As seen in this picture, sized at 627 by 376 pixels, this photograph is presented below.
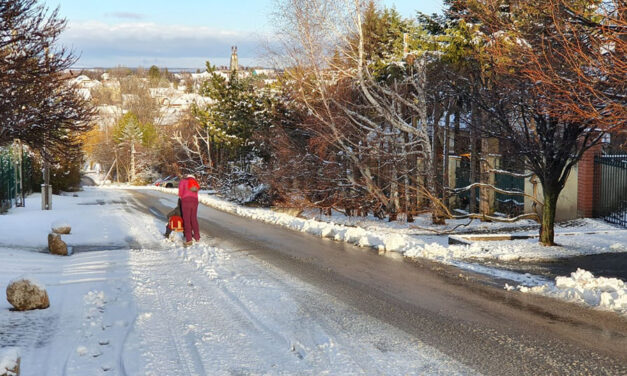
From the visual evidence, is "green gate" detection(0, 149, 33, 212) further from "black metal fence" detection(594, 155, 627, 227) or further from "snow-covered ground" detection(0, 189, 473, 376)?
"black metal fence" detection(594, 155, 627, 227)

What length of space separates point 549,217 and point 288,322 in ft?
26.9

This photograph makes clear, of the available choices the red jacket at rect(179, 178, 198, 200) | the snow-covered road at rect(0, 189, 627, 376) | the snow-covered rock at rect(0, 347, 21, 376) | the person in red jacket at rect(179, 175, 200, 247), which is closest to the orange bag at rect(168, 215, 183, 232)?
the person in red jacket at rect(179, 175, 200, 247)

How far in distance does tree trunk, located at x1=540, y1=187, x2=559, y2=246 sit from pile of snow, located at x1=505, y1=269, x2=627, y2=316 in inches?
145

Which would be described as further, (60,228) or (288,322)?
(60,228)

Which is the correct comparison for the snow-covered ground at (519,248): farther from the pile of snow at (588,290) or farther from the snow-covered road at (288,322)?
the snow-covered road at (288,322)

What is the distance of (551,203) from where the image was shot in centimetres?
1345

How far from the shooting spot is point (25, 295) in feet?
26.2

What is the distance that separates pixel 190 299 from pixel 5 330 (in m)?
2.48

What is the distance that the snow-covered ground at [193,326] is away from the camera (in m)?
5.81

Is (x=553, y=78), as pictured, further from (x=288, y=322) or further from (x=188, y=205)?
(x=188, y=205)

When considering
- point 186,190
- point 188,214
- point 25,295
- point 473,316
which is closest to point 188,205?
point 188,214

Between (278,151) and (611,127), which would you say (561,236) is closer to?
(611,127)

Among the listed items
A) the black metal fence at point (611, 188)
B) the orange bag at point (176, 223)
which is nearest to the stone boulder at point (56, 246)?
the orange bag at point (176, 223)

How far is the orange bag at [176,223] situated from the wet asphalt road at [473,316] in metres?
3.03
